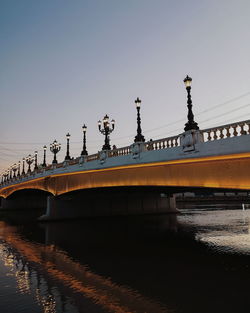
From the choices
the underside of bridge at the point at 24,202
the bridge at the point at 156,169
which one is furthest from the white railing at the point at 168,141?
the underside of bridge at the point at 24,202

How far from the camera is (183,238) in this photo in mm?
21750

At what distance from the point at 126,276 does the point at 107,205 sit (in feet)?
103

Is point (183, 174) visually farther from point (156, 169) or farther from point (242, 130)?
point (242, 130)

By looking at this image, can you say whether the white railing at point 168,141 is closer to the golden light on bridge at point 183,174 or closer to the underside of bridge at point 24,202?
the golden light on bridge at point 183,174

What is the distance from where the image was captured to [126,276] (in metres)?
11.4

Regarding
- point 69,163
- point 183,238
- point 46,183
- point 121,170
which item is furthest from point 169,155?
point 46,183

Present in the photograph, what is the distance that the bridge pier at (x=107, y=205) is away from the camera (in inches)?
1431

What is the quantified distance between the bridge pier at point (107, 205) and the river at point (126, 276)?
16.1 meters

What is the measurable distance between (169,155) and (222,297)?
9.37 metres

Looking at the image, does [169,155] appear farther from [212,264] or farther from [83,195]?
[83,195]

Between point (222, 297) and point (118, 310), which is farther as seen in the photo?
point (222, 297)

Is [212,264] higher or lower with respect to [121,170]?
lower

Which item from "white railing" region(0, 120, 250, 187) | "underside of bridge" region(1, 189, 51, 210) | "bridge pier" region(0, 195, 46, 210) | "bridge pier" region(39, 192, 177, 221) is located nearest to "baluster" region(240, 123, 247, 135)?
"white railing" region(0, 120, 250, 187)

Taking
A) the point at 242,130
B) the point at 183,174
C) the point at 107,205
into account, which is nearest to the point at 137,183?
the point at 183,174
